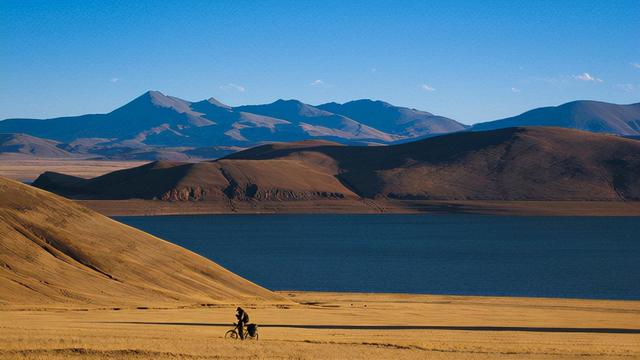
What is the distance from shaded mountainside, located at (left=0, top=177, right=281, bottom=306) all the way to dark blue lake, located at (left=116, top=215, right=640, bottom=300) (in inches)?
715

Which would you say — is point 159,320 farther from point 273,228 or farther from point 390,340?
point 273,228

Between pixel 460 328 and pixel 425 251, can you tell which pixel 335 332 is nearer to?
pixel 460 328

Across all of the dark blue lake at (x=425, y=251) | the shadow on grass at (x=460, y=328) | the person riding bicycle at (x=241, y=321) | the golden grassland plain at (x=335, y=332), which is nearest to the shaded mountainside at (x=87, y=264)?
the golden grassland plain at (x=335, y=332)

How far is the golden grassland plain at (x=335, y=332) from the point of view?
30906mm

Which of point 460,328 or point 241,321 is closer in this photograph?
point 241,321

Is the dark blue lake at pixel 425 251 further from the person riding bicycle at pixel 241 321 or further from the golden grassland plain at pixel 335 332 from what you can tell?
the person riding bicycle at pixel 241 321

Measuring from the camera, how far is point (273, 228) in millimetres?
163500

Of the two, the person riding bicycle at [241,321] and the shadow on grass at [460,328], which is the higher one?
A: the person riding bicycle at [241,321]

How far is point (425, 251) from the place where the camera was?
397 ft

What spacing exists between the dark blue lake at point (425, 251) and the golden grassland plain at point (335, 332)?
20935 mm

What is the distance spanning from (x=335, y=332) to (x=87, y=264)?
22290 millimetres

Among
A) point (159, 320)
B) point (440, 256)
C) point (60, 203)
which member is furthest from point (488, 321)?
point (440, 256)

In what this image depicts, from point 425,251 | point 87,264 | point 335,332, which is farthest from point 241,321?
point 425,251

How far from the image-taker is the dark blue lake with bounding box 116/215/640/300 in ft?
282
